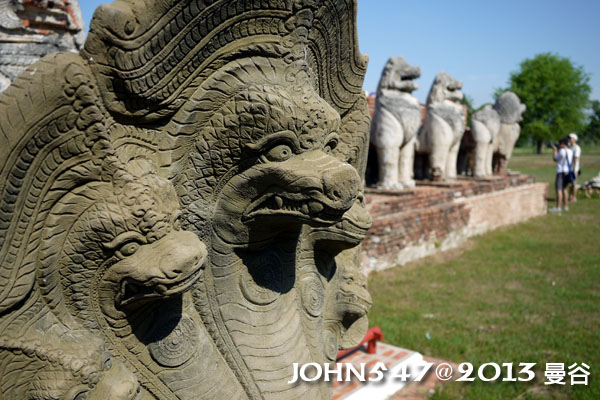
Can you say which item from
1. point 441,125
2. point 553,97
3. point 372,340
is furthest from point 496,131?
point 553,97

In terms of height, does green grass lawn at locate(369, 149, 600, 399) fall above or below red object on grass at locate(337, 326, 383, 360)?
below

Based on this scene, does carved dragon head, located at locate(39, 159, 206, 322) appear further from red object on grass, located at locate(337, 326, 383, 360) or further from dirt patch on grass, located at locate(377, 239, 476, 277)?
dirt patch on grass, located at locate(377, 239, 476, 277)

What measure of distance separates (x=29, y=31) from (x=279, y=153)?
245cm

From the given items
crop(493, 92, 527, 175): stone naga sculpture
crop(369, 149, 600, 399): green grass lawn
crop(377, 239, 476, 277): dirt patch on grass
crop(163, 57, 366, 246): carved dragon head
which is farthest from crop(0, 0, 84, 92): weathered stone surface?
crop(493, 92, 527, 175): stone naga sculpture

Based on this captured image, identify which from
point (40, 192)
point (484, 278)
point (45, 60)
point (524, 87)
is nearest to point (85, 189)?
point (40, 192)

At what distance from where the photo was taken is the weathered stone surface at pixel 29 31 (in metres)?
2.87

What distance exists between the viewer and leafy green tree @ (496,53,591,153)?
33344 mm

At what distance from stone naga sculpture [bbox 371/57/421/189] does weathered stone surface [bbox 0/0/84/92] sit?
481 cm

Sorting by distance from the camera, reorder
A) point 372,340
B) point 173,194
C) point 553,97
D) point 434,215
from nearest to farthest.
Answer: point 173,194 → point 372,340 → point 434,215 → point 553,97

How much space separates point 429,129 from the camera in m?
8.43

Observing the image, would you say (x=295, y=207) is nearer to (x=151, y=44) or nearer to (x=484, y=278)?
(x=151, y=44)

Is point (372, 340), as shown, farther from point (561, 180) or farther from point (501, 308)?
point (561, 180)

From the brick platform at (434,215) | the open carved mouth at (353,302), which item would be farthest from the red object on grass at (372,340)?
the brick platform at (434,215)

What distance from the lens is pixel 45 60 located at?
1.09 metres
